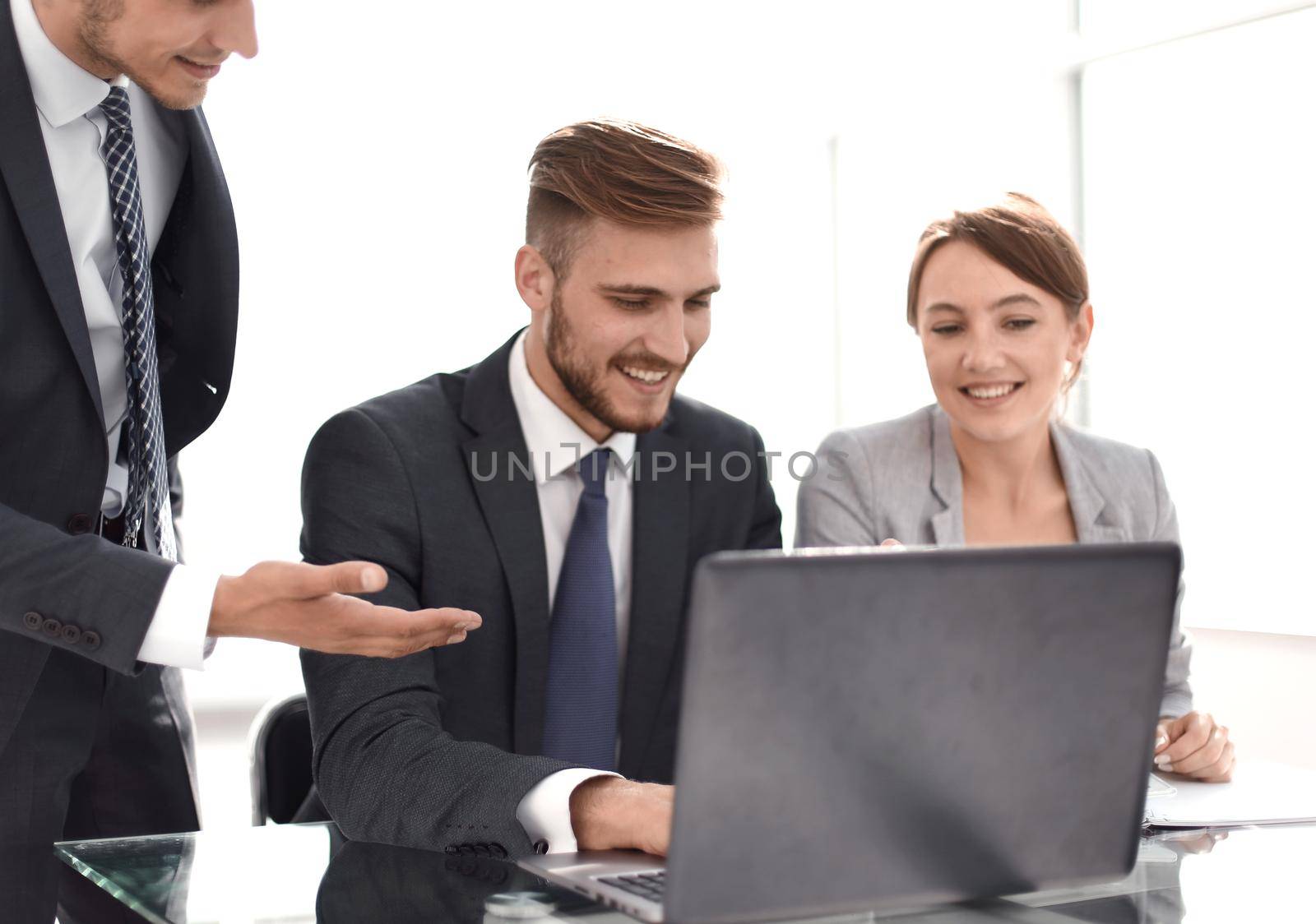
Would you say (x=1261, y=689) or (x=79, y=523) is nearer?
(x=79, y=523)

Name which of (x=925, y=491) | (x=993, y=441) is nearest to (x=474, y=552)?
(x=925, y=491)

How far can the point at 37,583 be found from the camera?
4.99ft

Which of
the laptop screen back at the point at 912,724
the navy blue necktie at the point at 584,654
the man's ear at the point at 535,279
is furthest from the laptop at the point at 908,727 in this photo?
the man's ear at the point at 535,279

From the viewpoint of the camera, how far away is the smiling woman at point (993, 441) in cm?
238

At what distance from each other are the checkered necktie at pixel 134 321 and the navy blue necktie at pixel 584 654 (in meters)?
0.61

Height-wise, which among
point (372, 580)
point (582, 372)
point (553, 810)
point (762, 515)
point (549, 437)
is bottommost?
point (553, 810)

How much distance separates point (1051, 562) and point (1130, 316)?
169 inches

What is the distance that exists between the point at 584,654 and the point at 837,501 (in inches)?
25.9

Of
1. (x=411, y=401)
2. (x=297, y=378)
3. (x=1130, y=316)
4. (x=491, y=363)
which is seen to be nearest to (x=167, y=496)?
(x=411, y=401)

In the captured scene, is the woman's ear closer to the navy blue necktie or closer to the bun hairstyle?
the bun hairstyle

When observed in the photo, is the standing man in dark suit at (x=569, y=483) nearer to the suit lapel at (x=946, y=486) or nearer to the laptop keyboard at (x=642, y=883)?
the suit lapel at (x=946, y=486)

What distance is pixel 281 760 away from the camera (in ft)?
6.53

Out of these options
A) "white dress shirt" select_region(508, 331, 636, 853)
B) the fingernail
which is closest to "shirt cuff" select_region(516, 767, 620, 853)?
the fingernail

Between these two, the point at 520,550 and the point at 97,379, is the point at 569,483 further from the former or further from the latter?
the point at 97,379
